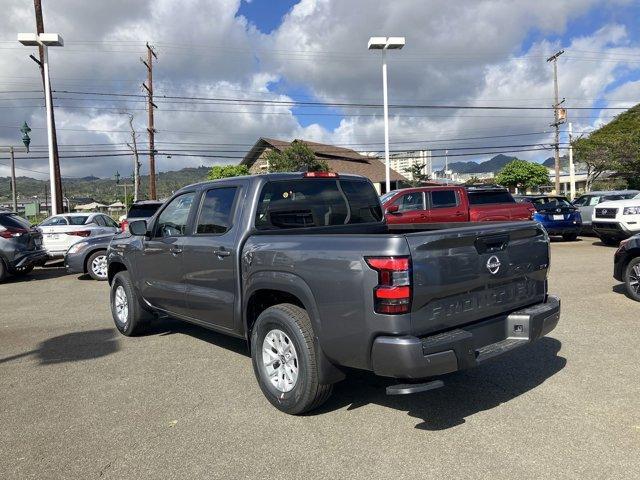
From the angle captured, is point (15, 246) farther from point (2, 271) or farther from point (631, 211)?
point (631, 211)

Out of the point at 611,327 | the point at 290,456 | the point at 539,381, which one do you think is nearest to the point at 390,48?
the point at 611,327

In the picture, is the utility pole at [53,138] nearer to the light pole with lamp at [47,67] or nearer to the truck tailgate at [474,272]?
the light pole with lamp at [47,67]

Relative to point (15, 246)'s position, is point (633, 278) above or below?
below

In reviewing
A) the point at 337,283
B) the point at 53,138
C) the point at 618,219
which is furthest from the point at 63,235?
the point at 618,219

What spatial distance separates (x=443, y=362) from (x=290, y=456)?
1159mm

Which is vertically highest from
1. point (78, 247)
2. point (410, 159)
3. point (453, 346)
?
point (410, 159)

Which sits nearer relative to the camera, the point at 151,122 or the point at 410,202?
the point at 410,202

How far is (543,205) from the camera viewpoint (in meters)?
16.9

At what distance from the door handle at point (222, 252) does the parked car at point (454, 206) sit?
9495mm

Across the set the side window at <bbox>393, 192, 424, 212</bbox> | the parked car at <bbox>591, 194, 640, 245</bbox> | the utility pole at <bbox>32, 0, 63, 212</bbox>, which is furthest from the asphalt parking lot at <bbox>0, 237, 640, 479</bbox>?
the utility pole at <bbox>32, 0, 63, 212</bbox>

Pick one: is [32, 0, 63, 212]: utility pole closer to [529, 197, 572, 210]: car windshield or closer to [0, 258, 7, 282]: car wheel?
[0, 258, 7, 282]: car wheel

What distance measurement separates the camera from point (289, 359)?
3.95 metres

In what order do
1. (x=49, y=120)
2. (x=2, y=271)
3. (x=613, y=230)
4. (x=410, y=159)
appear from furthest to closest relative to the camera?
1. (x=410, y=159)
2. (x=49, y=120)
3. (x=613, y=230)
4. (x=2, y=271)

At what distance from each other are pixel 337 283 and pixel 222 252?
4.87 feet
